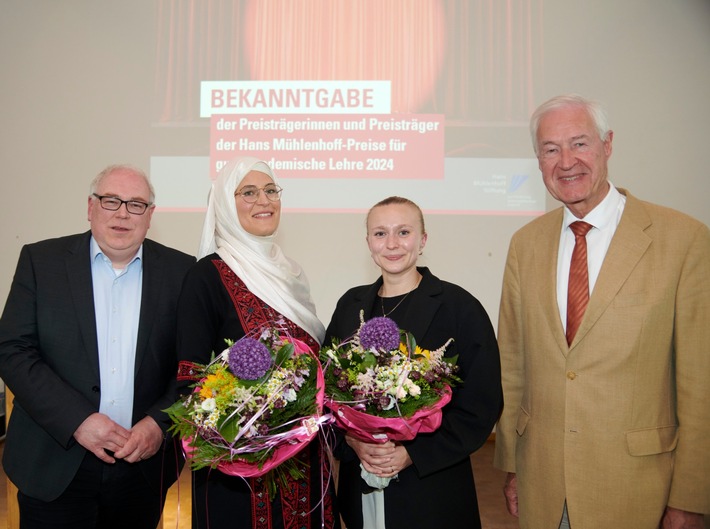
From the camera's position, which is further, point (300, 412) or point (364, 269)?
point (364, 269)

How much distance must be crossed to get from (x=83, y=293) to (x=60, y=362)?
0.92 feet

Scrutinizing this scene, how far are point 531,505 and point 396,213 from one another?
1189mm

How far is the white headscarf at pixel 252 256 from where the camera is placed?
2.41 metres

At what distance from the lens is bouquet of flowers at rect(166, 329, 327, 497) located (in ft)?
5.34

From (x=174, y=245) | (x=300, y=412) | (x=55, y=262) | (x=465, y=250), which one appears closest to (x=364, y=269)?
(x=465, y=250)

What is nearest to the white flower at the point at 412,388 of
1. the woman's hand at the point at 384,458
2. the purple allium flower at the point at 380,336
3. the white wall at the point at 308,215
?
the purple allium flower at the point at 380,336

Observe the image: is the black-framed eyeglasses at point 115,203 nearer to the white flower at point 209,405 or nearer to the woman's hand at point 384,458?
the white flower at point 209,405

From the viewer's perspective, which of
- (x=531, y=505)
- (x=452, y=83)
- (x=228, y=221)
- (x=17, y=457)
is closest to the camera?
(x=531, y=505)

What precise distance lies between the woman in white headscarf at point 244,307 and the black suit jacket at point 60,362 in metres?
0.23

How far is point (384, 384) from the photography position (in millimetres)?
1694

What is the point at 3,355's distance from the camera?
7.45ft

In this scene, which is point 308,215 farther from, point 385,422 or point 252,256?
point 385,422

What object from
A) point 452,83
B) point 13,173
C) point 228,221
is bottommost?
point 228,221

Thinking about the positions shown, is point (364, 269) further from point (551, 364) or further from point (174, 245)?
point (551, 364)
